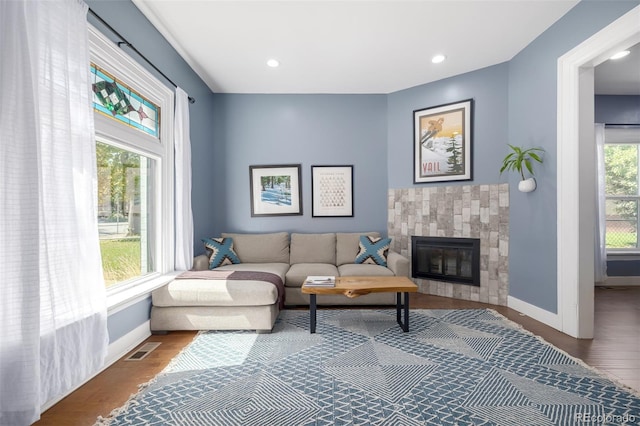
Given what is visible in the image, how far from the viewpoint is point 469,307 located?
3.35 metres

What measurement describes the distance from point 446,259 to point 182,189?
10.8 feet

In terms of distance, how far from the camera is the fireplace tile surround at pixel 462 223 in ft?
11.3

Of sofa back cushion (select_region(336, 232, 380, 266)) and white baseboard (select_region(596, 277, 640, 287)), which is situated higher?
sofa back cushion (select_region(336, 232, 380, 266))

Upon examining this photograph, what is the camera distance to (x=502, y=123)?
350 centimetres

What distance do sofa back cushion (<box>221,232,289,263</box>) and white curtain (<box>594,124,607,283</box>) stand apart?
4.40 m

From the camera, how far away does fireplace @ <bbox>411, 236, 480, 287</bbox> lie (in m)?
3.65

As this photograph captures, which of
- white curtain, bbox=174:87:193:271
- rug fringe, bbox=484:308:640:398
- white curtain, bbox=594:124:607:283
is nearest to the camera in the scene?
rug fringe, bbox=484:308:640:398

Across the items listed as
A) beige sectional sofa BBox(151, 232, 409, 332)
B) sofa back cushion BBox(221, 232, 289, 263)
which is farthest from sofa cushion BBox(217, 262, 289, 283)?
sofa back cushion BBox(221, 232, 289, 263)

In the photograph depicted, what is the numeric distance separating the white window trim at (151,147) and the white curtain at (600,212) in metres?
5.55

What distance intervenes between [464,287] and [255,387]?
9.49 ft

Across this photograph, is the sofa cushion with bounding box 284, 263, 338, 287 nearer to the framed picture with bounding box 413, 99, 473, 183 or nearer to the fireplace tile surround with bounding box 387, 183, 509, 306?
the fireplace tile surround with bounding box 387, 183, 509, 306

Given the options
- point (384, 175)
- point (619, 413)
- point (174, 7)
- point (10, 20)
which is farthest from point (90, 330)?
point (384, 175)

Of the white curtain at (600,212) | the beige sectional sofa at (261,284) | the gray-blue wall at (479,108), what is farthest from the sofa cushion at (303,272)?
the white curtain at (600,212)

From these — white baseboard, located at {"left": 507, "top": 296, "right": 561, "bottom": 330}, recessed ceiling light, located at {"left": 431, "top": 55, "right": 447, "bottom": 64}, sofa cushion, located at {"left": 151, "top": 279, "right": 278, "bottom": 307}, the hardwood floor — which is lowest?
the hardwood floor
